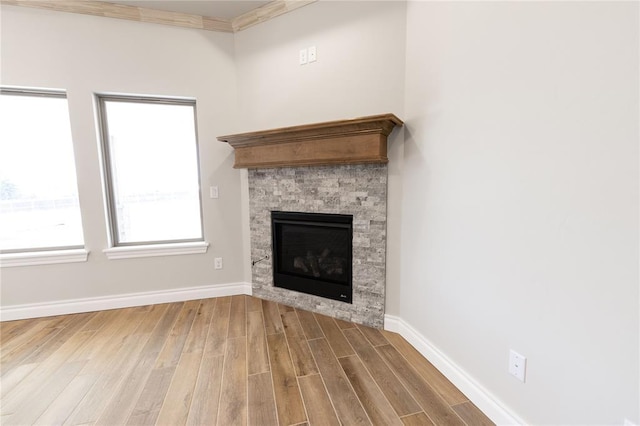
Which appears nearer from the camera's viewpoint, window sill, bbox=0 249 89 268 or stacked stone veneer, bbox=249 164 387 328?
stacked stone veneer, bbox=249 164 387 328

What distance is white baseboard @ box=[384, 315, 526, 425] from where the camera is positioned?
134 cm

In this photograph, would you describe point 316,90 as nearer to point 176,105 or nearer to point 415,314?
point 176,105

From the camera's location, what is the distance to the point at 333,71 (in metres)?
2.22

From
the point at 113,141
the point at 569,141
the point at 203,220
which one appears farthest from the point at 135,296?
the point at 569,141

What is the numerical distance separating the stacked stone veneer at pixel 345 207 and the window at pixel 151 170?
2.36 feet

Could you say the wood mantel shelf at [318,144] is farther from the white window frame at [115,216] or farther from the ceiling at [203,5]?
the ceiling at [203,5]

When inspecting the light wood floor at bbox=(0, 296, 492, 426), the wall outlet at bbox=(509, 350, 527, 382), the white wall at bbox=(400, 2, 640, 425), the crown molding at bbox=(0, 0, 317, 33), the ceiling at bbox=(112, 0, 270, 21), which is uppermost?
the ceiling at bbox=(112, 0, 270, 21)

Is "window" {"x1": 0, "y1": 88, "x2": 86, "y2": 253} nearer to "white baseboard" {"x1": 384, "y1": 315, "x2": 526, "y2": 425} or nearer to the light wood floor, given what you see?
the light wood floor

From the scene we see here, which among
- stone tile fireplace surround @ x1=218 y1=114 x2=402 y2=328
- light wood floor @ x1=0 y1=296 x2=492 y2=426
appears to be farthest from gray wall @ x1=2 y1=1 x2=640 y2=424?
light wood floor @ x1=0 y1=296 x2=492 y2=426

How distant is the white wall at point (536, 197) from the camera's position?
893mm

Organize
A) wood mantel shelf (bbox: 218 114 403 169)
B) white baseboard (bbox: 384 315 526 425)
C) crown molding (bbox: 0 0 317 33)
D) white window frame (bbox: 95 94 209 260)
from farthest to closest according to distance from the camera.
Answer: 1. white window frame (bbox: 95 94 209 260)
2. crown molding (bbox: 0 0 317 33)
3. wood mantel shelf (bbox: 218 114 403 169)
4. white baseboard (bbox: 384 315 526 425)

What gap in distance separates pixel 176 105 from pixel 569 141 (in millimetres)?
2977

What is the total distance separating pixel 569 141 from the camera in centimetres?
101

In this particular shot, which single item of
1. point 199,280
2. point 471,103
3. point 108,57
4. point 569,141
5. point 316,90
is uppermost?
point 108,57
